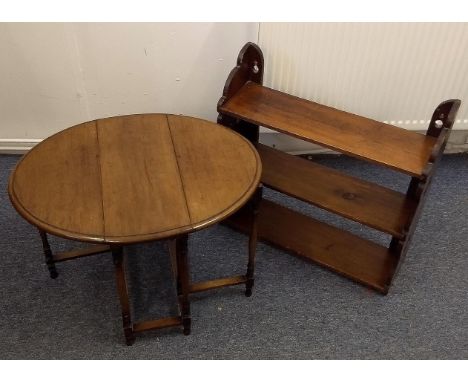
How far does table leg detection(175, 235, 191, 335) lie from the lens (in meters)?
1.56

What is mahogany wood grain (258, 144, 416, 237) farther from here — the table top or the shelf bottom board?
the table top

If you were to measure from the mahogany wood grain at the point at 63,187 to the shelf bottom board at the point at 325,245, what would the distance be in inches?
33.6

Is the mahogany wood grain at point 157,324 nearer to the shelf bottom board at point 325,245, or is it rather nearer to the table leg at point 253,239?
the table leg at point 253,239

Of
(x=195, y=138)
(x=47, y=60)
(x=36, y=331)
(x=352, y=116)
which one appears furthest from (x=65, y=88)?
(x=352, y=116)

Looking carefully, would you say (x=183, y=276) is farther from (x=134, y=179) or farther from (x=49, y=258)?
(x=49, y=258)

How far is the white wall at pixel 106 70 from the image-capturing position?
88.4 inches

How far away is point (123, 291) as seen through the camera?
1630 millimetres

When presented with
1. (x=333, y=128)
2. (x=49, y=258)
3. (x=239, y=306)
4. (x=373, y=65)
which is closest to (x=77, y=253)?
(x=49, y=258)

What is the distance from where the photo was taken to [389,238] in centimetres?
230

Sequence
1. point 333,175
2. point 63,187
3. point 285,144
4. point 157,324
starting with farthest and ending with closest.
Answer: point 285,144 → point 333,175 → point 157,324 → point 63,187

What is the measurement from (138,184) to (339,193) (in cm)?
92

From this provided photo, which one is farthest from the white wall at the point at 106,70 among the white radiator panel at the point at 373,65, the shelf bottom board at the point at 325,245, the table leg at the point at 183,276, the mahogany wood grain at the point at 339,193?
the table leg at the point at 183,276
